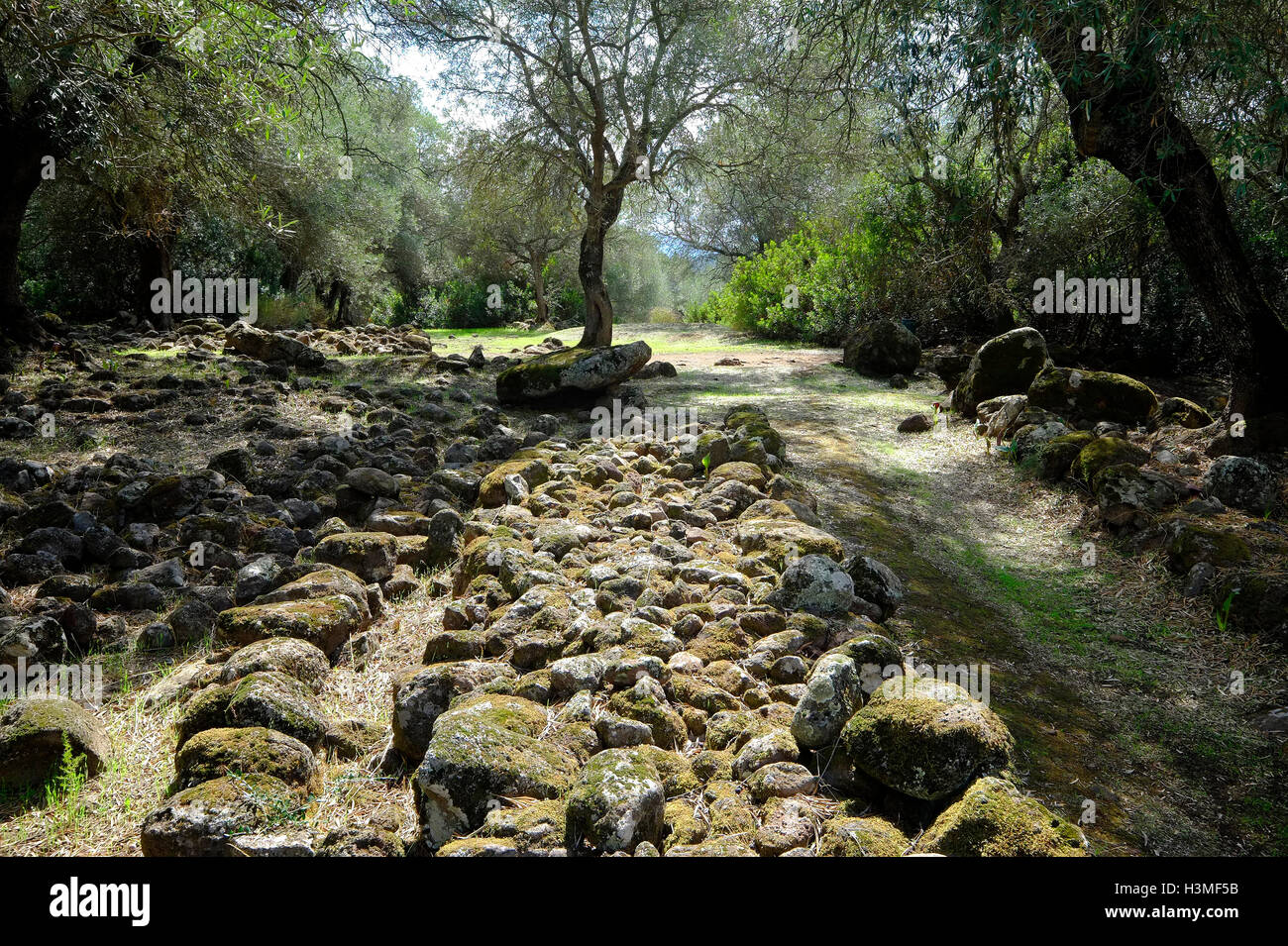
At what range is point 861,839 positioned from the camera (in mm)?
2373

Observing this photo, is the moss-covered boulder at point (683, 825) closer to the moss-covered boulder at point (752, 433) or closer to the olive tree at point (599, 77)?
the moss-covered boulder at point (752, 433)

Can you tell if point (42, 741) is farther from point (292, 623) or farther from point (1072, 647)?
point (1072, 647)

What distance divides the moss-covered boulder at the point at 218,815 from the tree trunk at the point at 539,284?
28.8 metres

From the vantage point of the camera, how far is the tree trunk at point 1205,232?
7.42 meters


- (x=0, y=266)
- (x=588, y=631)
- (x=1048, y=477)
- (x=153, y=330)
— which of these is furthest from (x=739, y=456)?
(x=153, y=330)

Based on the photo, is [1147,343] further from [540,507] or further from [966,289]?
[540,507]

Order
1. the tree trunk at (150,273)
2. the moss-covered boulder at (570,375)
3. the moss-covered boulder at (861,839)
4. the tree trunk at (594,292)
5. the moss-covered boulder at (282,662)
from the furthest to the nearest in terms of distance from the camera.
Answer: the tree trunk at (150,273) < the tree trunk at (594,292) < the moss-covered boulder at (570,375) < the moss-covered boulder at (282,662) < the moss-covered boulder at (861,839)

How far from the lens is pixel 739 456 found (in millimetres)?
6957

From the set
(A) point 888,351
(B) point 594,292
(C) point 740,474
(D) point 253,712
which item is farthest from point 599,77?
(D) point 253,712

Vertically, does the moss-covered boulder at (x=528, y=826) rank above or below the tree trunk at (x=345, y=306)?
below

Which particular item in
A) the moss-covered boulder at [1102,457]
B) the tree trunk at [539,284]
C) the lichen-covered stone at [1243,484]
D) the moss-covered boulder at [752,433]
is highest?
the tree trunk at [539,284]

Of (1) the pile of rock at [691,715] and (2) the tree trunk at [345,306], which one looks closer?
(1) the pile of rock at [691,715]

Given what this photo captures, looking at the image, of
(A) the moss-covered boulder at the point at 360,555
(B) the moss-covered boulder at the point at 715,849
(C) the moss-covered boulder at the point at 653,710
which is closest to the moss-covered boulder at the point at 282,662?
(A) the moss-covered boulder at the point at 360,555
